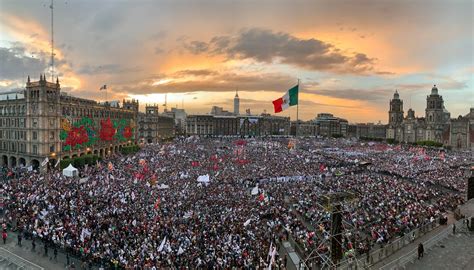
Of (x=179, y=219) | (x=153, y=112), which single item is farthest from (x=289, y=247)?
(x=153, y=112)

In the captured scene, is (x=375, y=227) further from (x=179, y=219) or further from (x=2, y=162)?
(x=2, y=162)

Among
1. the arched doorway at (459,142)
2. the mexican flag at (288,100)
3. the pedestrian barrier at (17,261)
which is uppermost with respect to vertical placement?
the mexican flag at (288,100)

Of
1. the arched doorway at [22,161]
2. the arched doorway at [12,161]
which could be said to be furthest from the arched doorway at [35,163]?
the arched doorway at [12,161]

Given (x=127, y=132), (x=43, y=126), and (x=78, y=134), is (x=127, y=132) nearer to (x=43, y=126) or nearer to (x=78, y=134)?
(x=78, y=134)

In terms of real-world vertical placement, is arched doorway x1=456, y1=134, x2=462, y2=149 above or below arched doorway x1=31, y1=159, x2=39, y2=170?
above

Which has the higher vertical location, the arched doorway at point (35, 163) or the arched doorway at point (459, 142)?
the arched doorway at point (459, 142)

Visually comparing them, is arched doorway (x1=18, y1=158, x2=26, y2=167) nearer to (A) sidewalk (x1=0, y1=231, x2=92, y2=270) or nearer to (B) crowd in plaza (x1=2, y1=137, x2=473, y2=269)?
(B) crowd in plaza (x1=2, y1=137, x2=473, y2=269)

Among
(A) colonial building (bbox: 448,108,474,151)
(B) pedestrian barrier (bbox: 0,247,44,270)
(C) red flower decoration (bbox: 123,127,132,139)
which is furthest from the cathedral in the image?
(B) pedestrian barrier (bbox: 0,247,44,270)

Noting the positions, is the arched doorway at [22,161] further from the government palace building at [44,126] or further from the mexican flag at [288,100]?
the mexican flag at [288,100]
